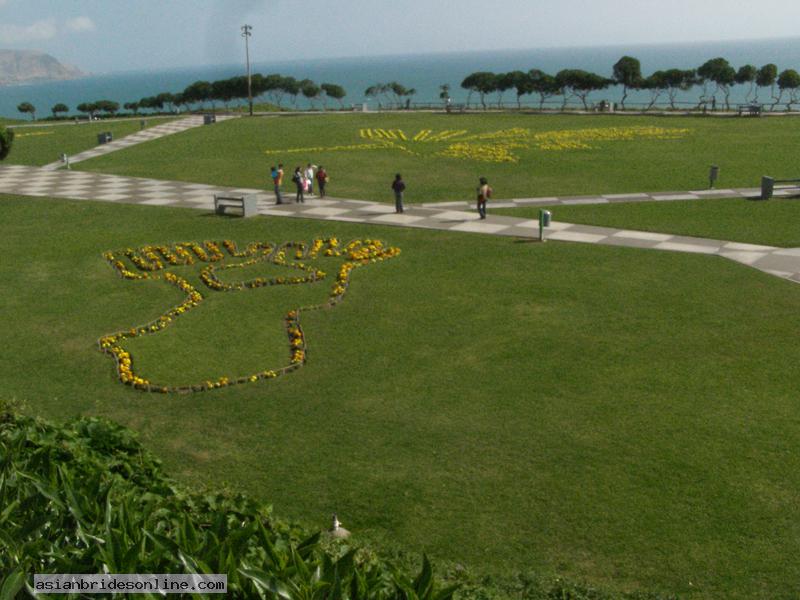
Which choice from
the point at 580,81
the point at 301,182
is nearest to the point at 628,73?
the point at 580,81

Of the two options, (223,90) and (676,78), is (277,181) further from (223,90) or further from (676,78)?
(223,90)

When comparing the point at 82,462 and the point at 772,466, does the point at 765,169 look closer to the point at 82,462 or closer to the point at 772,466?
the point at 772,466

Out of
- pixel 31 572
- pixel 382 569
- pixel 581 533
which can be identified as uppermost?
pixel 31 572

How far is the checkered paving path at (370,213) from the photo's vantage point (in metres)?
23.4

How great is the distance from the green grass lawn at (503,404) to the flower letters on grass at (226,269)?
1.21ft

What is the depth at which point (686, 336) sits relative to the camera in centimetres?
1669

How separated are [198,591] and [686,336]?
44.3 feet

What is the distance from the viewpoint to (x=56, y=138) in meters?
60.1

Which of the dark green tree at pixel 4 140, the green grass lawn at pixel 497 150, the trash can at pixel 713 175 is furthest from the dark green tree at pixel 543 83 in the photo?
the dark green tree at pixel 4 140

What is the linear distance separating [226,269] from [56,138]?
44.2m

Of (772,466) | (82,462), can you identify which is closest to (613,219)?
(772,466)

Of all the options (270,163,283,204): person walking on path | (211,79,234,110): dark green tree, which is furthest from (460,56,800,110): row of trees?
(270,163,283,204): person walking on path

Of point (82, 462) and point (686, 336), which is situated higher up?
point (82, 462)

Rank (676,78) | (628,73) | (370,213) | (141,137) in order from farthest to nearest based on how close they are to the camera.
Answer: (628,73) → (676,78) → (141,137) → (370,213)
